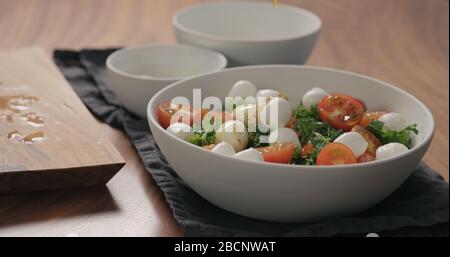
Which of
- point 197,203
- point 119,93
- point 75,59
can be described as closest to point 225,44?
point 119,93

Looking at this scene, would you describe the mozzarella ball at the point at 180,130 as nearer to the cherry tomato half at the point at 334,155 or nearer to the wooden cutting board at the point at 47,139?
the wooden cutting board at the point at 47,139

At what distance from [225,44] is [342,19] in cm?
76

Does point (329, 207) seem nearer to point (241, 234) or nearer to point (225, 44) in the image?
point (241, 234)

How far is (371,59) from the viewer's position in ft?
6.10

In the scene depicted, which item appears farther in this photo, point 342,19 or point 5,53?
point 342,19

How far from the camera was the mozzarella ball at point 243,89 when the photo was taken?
1.29 metres

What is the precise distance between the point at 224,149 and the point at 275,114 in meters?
0.14

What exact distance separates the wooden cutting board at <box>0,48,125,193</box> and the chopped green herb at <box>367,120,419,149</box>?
390mm

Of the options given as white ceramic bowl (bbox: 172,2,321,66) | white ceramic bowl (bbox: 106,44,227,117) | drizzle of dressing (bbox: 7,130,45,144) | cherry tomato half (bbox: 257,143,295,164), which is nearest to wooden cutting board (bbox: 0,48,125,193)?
drizzle of dressing (bbox: 7,130,45,144)

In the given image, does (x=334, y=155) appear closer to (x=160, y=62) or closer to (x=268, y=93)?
(x=268, y=93)

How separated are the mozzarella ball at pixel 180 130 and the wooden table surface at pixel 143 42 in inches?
3.9

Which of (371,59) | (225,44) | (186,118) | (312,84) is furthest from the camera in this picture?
(371,59)

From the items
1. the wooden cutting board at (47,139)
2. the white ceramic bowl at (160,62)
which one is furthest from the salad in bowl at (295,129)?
the white ceramic bowl at (160,62)

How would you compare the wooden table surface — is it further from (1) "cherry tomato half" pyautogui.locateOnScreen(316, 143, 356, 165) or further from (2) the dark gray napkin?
(1) "cherry tomato half" pyautogui.locateOnScreen(316, 143, 356, 165)
